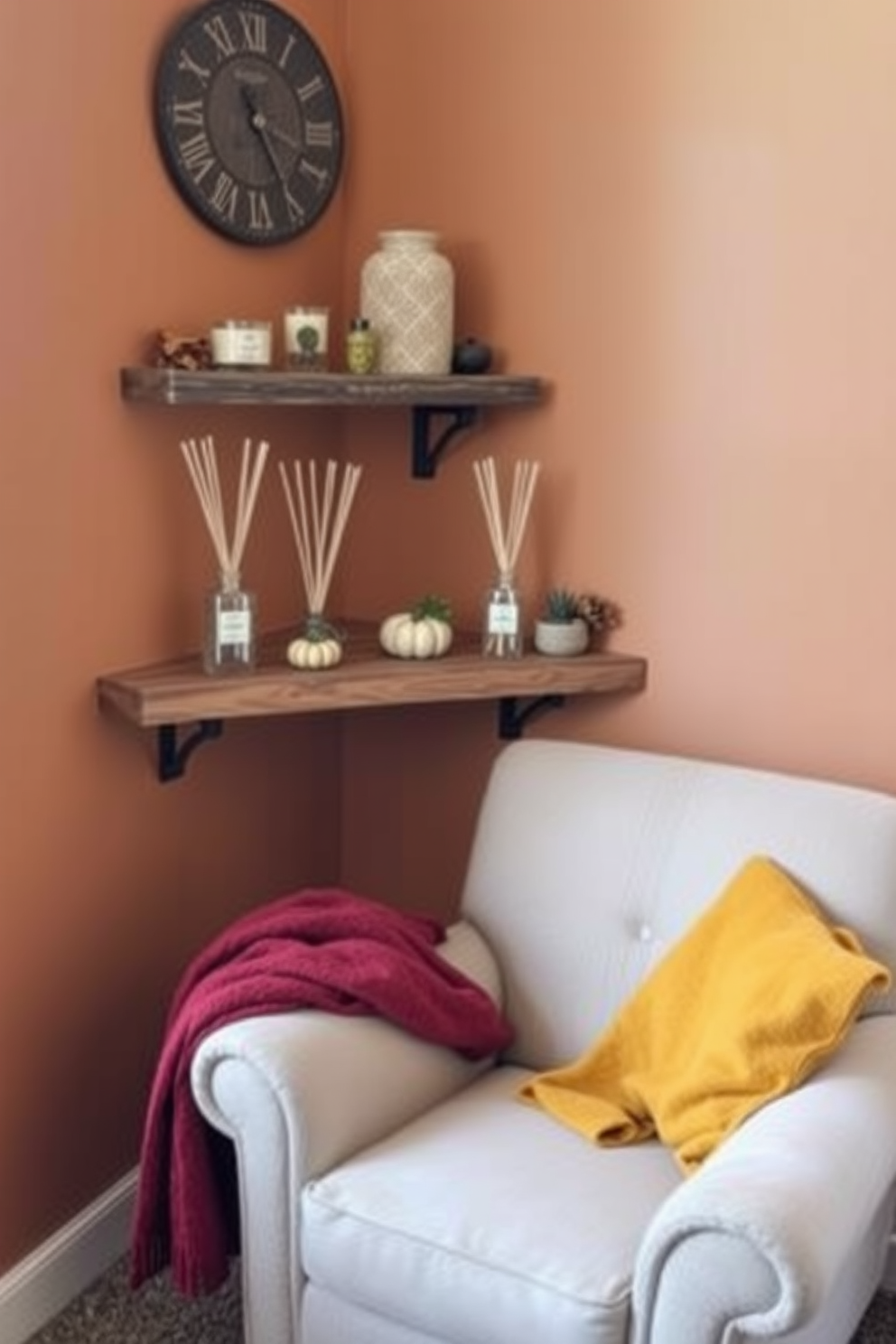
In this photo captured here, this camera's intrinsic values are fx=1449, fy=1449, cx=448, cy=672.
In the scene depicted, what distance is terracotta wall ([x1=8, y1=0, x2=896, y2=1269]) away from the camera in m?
2.01

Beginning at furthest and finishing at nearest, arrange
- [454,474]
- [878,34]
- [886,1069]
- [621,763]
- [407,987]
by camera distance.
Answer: [454,474] < [621,763] < [878,34] < [407,987] < [886,1069]

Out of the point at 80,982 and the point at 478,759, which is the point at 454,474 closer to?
the point at 478,759

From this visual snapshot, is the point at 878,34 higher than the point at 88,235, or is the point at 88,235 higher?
the point at 878,34

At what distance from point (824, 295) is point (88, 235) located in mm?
1063

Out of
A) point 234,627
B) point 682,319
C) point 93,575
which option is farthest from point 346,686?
point 682,319

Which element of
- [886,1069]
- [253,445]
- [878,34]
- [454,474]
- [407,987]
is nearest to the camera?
[886,1069]

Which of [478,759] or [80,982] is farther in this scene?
[478,759]

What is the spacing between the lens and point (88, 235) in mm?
2008

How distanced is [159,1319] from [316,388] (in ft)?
4.58

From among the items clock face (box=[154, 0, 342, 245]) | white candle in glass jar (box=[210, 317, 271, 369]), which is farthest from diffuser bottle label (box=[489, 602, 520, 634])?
clock face (box=[154, 0, 342, 245])

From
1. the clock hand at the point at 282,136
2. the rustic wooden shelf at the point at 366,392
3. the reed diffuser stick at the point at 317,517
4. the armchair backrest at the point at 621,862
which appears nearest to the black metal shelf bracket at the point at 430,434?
the rustic wooden shelf at the point at 366,392

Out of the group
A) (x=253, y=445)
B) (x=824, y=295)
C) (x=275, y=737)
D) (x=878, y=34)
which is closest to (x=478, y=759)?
(x=275, y=737)

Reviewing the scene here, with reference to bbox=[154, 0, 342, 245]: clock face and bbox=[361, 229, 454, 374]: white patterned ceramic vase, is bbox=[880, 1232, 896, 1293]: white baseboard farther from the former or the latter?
bbox=[154, 0, 342, 245]: clock face

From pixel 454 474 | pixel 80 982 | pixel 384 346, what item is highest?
pixel 384 346
